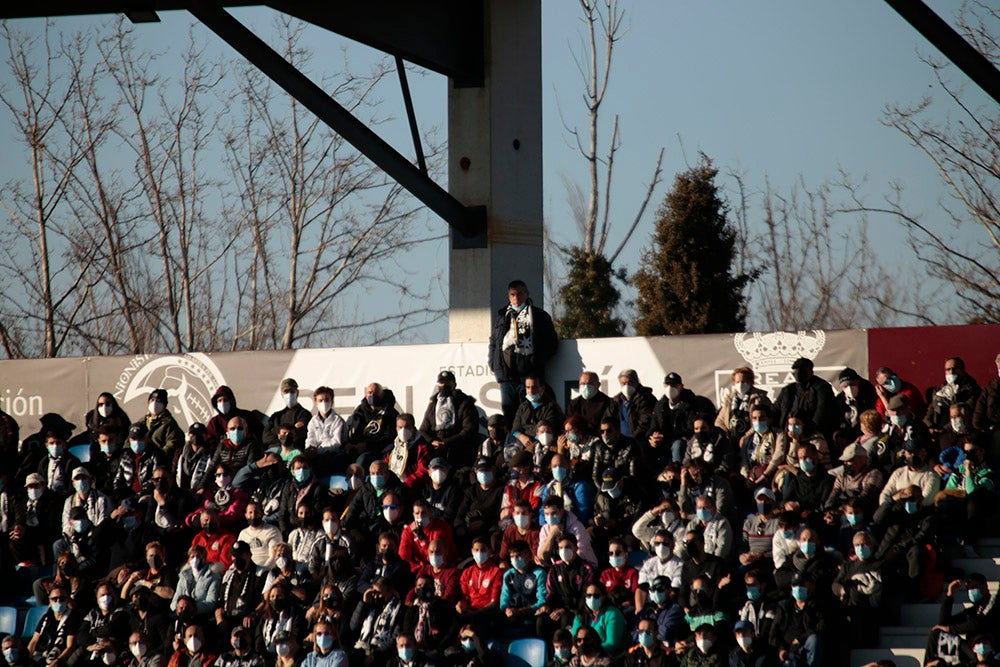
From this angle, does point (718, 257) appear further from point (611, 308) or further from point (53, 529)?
point (53, 529)

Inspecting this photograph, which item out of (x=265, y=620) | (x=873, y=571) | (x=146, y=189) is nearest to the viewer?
(x=873, y=571)

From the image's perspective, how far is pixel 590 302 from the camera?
1307 inches

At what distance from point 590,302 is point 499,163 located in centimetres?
1552

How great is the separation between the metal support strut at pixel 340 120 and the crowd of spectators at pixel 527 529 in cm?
258

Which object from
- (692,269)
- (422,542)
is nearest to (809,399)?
(422,542)

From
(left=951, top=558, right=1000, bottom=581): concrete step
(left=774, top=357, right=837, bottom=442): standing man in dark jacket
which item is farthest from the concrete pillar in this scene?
(left=951, top=558, right=1000, bottom=581): concrete step

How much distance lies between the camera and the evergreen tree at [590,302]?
1296 inches

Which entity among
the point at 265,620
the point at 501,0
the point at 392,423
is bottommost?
the point at 265,620

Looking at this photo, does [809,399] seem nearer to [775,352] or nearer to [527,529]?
[775,352]

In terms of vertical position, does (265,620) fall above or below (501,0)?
below

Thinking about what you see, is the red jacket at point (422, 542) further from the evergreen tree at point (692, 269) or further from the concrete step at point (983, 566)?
the evergreen tree at point (692, 269)

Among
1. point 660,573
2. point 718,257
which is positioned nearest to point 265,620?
point 660,573

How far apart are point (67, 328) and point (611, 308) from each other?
1285 cm

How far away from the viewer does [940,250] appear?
29.7 m
